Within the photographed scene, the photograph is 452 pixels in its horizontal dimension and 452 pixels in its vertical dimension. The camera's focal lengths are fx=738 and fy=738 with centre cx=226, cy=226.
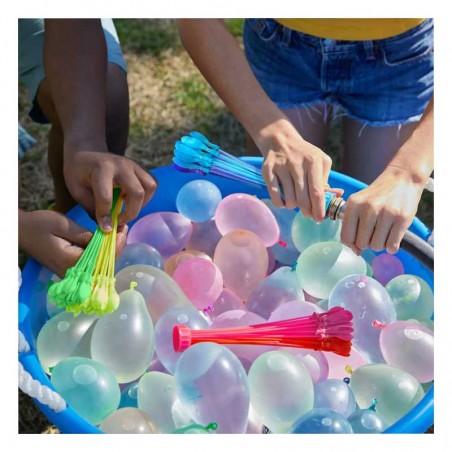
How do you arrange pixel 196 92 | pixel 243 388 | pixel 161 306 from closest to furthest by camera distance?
1. pixel 243 388
2. pixel 161 306
3. pixel 196 92

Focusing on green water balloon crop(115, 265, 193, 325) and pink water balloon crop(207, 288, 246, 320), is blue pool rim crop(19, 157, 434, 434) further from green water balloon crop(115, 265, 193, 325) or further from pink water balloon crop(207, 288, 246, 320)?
pink water balloon crop(207, 288, 246, 320)

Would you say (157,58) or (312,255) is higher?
(157,58)

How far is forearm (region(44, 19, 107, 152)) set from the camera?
1.18 metres

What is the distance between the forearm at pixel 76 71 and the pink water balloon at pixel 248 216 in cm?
23

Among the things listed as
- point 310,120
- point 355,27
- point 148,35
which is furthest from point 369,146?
point 148,35

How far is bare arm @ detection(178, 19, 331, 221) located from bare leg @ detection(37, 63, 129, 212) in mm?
222

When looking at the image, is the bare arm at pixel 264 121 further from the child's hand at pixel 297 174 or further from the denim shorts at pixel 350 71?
the denim shorts at pixel 350 71

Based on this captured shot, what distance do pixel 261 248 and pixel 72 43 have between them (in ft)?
1.50

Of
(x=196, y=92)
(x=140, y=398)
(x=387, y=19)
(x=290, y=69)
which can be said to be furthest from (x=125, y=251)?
(x=196, y=92)

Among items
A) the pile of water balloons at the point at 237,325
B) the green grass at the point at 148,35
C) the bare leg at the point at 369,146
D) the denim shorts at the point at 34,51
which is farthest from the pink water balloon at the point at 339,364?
the green grass at the point at 148,35

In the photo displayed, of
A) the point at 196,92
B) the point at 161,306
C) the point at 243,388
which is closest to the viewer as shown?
the point at 243,388

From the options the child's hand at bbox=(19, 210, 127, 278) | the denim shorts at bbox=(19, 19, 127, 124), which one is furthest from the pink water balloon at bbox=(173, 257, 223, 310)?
the denim shorts at bbox=(19, 19, 127, 124)

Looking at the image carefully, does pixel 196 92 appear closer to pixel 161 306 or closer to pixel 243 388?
pixel 161 306

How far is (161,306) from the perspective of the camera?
1076mm
